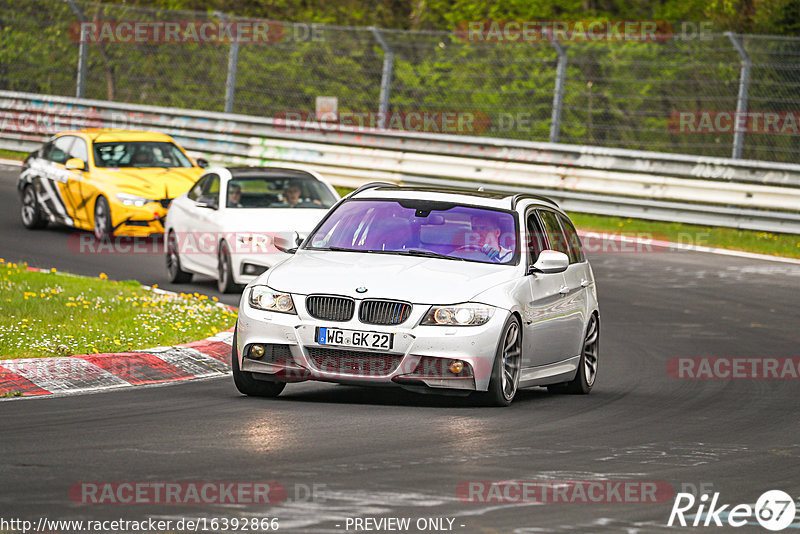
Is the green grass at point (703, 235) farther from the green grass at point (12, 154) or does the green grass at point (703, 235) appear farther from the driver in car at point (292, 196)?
the green grass at point (12, 154)

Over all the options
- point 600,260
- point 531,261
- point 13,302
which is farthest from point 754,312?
point 13,302

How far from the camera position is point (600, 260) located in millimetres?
20703

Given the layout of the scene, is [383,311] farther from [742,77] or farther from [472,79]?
[472,79]

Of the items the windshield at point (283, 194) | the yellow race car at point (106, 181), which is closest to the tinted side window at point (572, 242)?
the windshield at point (283, 194)

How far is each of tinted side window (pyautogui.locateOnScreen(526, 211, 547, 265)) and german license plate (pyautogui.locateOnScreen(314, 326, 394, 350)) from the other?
1.76m

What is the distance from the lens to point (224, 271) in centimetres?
1683

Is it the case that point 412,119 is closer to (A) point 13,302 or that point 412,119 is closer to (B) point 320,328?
(A) point 13,302

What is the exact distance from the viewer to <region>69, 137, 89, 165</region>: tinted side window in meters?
21.6

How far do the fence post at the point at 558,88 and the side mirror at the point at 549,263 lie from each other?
14.0 metres

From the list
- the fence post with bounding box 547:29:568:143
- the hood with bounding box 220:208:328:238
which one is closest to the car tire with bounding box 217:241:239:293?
the hood with bounding box 220:208:328:238

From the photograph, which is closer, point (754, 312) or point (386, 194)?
point (386, 194)

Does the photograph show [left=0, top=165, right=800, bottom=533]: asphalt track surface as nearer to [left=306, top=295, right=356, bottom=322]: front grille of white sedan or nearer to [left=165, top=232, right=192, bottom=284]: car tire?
[left=306, top=295, right=356, bottom=322]: front grille of white sedan

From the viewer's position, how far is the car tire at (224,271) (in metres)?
16.7

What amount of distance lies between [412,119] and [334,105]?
4.56 feet
